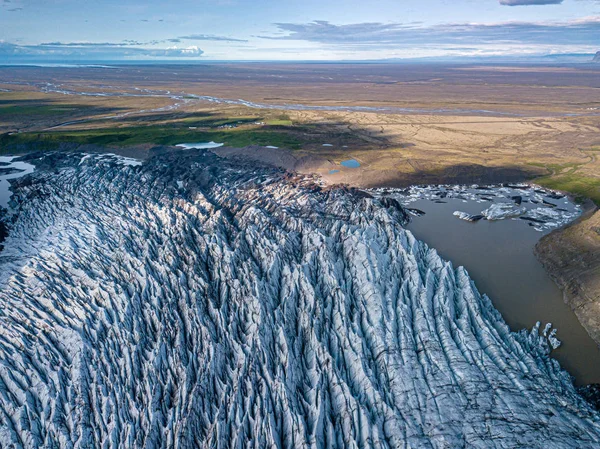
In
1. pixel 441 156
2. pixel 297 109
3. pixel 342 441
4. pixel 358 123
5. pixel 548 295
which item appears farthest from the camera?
pixel 297 109

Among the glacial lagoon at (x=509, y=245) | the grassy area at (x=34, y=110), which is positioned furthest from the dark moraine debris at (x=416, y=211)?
the grassy area at (x=34, y=110)

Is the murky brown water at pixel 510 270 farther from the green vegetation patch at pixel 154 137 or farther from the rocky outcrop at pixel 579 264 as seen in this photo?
the green vegetation patch at pixel 154 137

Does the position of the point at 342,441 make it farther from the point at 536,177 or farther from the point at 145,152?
the point at 145,152

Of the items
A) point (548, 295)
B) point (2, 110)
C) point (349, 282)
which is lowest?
point (548, 295)

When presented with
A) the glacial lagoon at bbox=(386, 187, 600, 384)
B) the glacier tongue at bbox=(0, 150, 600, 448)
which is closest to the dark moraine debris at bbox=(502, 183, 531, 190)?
the glacial lagoon at bbox=(386, 187, 600, 384)

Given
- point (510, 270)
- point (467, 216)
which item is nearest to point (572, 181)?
point (467, 216)

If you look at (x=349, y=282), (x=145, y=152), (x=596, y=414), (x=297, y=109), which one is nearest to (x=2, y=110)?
(x=145, y=152)

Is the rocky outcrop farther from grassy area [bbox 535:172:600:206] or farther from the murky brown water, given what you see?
grassy area [bbox 535:172:600:206]
